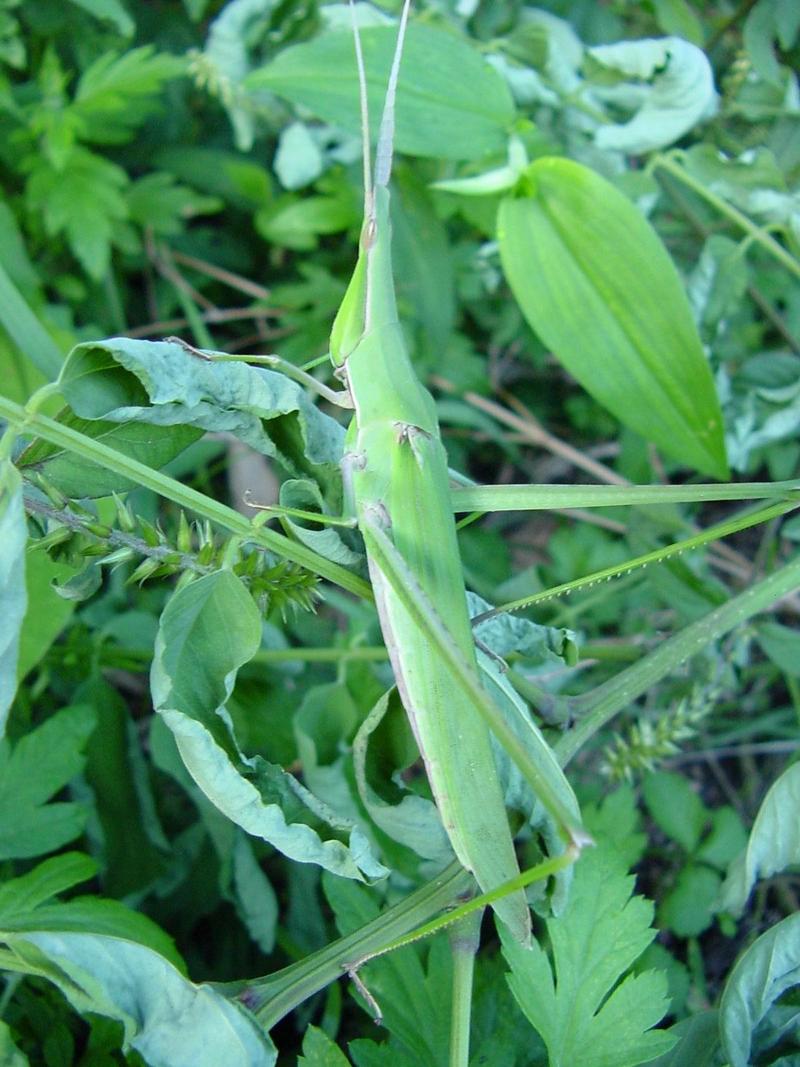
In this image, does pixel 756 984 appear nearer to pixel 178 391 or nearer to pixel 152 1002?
pixel 152 1002

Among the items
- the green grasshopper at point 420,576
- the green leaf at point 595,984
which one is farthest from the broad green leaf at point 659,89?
the green leaf at point 595,984

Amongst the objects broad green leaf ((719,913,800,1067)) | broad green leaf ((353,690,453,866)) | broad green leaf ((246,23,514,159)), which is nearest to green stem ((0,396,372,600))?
broad green leaf ((353,690,453,866))

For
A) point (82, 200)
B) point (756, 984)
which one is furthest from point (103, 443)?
point (82, 200)

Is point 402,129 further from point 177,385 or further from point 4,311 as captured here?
point 177,385

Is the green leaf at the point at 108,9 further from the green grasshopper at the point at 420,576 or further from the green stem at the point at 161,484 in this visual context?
the green stem at the point at 161,484

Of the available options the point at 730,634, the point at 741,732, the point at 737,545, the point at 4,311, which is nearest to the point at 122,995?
the point at 4,311

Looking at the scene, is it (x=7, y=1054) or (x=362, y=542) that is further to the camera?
(x=362, y=542)
